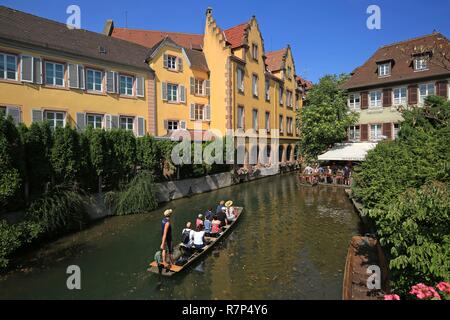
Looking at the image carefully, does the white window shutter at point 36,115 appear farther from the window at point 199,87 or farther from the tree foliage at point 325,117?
the tree foliage at point 325,117

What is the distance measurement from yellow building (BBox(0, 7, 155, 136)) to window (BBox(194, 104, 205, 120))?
225 inches

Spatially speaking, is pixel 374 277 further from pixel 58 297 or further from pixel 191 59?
pixel 191 59

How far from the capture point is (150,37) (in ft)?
127

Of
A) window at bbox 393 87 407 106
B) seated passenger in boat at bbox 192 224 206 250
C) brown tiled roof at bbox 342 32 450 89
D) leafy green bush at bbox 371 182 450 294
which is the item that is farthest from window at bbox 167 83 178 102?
leafy green bush at bbox 371 182 450 294

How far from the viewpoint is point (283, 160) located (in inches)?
1698

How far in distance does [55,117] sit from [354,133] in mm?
28581

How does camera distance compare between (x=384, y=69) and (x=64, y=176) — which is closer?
(x=64, y=176)

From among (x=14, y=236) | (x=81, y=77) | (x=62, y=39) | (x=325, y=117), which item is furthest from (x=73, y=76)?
(x=325, y=117)

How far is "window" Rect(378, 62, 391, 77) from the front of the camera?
3052 cm

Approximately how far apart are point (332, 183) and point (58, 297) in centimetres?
2625

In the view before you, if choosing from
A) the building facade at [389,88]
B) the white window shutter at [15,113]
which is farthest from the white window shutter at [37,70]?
the building facade at [389,88]

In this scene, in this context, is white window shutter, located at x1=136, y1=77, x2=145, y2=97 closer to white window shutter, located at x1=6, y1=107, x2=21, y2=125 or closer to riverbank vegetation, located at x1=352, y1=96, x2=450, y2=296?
white window shutter, located at x1=6, y1=107, x2=21, y2=125

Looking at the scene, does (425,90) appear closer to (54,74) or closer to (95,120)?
(95,120)

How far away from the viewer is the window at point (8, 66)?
19.4 meters
